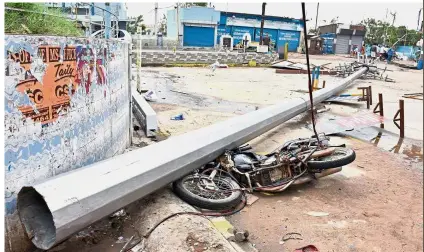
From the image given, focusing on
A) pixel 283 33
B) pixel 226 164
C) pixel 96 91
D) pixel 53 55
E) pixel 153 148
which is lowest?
pixel 226 164

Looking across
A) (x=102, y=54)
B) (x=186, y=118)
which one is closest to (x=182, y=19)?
(x=186, y=118)

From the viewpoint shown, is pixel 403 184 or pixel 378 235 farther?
pixel 403 184

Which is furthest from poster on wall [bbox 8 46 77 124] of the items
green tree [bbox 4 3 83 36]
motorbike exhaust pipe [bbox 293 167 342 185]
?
motorbike exhaust pipe [bbox 293 167 342 185]

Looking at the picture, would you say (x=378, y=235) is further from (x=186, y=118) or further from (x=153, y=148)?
(x=186, y=118)

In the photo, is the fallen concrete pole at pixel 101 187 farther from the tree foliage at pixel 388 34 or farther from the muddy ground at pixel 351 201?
the tree foliage at pixel 388 34

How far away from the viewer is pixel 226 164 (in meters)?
5.47

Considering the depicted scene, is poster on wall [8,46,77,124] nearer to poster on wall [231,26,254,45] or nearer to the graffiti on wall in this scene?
the graffiti on wall

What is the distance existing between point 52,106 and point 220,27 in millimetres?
40139

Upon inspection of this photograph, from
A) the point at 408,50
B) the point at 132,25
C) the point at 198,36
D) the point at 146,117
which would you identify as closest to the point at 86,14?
the point at 146,117

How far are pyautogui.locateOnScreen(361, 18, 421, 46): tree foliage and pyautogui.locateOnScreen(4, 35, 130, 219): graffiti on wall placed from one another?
56333 mm

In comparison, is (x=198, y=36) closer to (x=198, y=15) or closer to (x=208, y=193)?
(x=198, y=15)

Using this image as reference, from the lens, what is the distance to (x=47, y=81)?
3.67 meters

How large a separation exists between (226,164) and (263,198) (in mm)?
737

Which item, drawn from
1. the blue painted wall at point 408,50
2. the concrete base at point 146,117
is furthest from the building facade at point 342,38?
the concrete base at point 146,117
